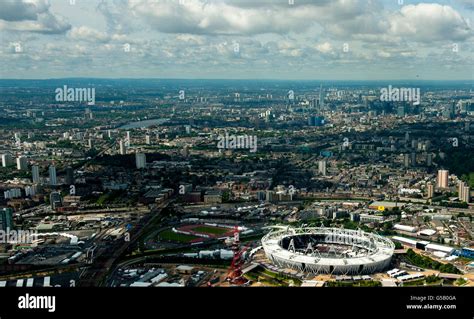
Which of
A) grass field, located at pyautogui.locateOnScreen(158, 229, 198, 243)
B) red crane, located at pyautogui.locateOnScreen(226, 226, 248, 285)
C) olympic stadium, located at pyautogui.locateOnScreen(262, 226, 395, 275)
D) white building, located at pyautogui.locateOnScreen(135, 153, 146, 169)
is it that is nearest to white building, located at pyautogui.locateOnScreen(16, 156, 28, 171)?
white building, located at pyautogui.locateOnScreen(135, 153, 146, 169)

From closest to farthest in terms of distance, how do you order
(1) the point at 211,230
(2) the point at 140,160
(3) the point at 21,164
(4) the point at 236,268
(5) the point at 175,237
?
(4) the point at 236,268, (5) the point at 175,237, (1) the point at 211,230, (3) the point at 21,164, (2) the point at 140,160

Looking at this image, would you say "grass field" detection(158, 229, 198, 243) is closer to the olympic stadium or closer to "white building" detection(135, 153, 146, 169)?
the olympic stadium

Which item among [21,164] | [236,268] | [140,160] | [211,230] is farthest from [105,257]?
[21,164]

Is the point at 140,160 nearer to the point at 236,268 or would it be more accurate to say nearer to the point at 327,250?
the point at 327,250

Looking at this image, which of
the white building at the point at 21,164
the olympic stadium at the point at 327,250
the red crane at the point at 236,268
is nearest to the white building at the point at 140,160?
the white building at the point at 21,164

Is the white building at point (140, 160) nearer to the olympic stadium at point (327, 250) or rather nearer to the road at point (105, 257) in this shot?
the road at point (105, 257)
